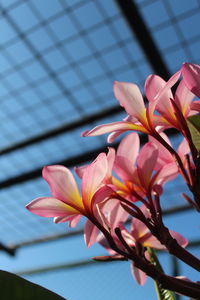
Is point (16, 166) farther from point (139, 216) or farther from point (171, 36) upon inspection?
point (139, 216)

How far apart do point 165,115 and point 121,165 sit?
0.18 ft

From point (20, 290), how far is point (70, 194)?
89 millimetres

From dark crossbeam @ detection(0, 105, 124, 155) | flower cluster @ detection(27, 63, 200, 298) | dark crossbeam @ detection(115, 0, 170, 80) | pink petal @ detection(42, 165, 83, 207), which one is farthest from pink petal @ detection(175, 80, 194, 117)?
dark crossbeam @ detection(0, 105, 124, 155)

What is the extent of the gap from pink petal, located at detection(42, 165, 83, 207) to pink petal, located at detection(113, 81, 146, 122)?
7cm

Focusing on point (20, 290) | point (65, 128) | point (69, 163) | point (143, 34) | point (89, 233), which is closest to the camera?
point (20, 290)

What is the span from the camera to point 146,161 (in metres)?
0.30

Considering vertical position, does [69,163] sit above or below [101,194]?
below

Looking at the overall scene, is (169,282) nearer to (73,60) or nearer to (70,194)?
(70,194)

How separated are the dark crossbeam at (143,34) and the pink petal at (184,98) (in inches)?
42.9

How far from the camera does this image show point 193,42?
5.07 ft

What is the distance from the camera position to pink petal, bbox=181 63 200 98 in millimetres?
268

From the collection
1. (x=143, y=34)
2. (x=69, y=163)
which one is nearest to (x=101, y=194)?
(x=143, y=34)

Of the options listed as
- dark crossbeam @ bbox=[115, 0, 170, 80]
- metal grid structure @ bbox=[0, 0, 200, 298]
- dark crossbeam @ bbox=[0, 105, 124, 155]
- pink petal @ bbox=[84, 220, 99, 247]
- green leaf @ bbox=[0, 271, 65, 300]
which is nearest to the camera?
green leaf @ bbox=[0, 271, 65, 300]

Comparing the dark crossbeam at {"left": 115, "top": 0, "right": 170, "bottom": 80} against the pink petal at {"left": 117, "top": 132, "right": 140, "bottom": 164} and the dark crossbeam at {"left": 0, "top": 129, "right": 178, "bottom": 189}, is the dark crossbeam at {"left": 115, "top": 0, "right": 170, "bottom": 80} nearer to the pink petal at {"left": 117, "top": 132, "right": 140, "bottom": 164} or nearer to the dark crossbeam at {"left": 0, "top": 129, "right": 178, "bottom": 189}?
the dark crossbeam at {"left": 0, "top": 129, "right": 178, "bottom": 189}
